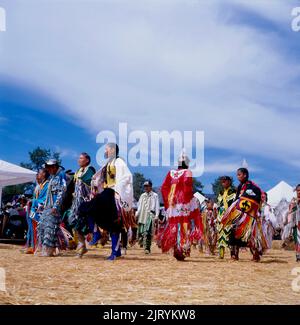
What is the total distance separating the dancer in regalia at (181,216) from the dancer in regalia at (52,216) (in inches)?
75.5

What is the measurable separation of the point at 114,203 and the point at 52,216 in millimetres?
1493

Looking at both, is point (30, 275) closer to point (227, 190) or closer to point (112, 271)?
point (112, 271)

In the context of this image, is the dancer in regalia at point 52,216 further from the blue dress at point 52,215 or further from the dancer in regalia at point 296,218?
the dancer in regalia at point 296,218

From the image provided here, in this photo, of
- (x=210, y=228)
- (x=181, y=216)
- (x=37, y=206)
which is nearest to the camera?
(x=181, y=216)

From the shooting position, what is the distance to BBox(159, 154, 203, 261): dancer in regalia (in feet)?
26.5

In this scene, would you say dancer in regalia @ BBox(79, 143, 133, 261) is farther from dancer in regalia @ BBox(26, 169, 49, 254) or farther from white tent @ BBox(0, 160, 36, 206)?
white tent @ BBox(0, 160, 36, 206)

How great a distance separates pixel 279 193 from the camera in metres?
23.8

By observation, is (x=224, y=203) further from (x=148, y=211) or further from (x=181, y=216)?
(x=148, y=211)

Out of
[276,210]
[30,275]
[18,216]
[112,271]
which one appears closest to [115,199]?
[112,271]

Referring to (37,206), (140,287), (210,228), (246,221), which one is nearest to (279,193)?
(210,228)

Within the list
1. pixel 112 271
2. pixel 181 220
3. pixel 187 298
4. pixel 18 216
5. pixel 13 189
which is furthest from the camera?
pixel 13 189

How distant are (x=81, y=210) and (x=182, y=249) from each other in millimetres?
1845

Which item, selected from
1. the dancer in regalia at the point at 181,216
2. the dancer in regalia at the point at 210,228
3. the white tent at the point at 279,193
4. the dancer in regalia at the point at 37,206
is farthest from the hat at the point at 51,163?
the white tent at the point at 279,193

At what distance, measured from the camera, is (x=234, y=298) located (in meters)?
3.81
